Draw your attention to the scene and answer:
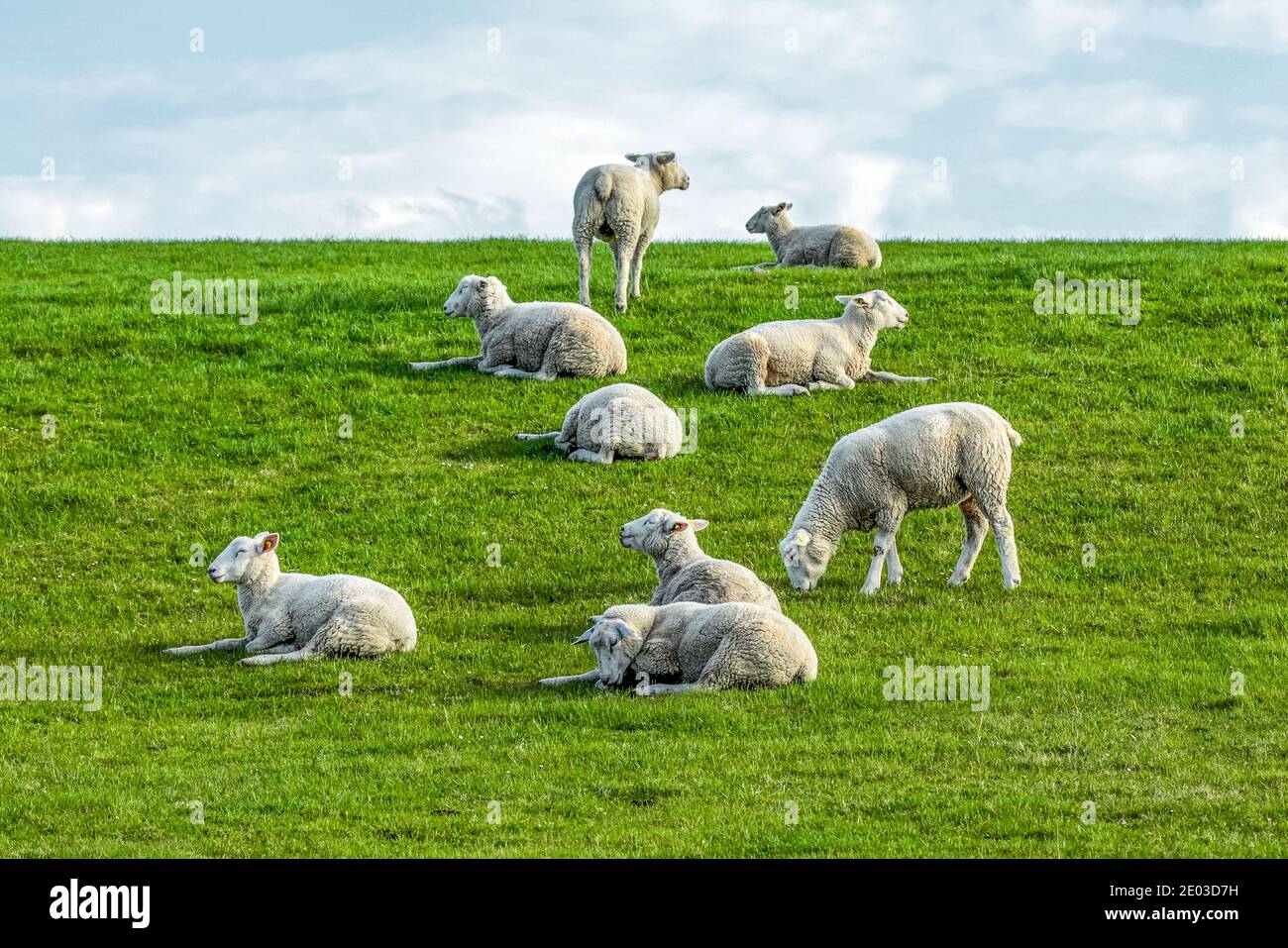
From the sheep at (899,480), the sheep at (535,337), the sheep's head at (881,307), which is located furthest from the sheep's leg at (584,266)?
the sheep at (899,480)

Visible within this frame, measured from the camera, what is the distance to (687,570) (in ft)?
55.2

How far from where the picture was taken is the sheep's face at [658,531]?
17.3 meters

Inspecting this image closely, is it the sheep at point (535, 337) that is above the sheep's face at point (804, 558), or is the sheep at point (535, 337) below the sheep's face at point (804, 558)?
above

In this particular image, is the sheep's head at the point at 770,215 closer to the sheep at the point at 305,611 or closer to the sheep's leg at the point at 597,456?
the sheep's leg at the point at 597,456

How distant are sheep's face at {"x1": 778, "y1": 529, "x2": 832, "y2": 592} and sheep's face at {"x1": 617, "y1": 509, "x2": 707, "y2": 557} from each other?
5.93ft

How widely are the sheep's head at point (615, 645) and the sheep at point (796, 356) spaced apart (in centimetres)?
1221

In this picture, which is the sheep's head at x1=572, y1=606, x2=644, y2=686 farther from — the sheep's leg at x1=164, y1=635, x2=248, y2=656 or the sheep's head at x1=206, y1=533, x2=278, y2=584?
the sheep's leg at x1=164, y1=635, x2=248, y2=656

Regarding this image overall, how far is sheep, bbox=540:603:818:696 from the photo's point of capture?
1458 centimetres

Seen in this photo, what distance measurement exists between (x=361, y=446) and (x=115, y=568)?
200 inches

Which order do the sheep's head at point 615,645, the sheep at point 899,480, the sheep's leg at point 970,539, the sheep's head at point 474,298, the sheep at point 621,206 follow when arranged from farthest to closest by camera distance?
1. the sheep at point 621,206
2. the sheep's head at point 474,298
3. the sheep's leg at point 970,539
4. the sheep at point 899,480
5. the sheep's head at point 615,645

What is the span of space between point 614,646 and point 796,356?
12.8 m

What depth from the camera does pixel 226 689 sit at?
15.7 meters

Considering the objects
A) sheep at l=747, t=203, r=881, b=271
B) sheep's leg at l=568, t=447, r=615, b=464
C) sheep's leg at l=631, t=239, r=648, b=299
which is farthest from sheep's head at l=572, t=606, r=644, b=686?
sheep at l=747, t=203, r=881, b=271
